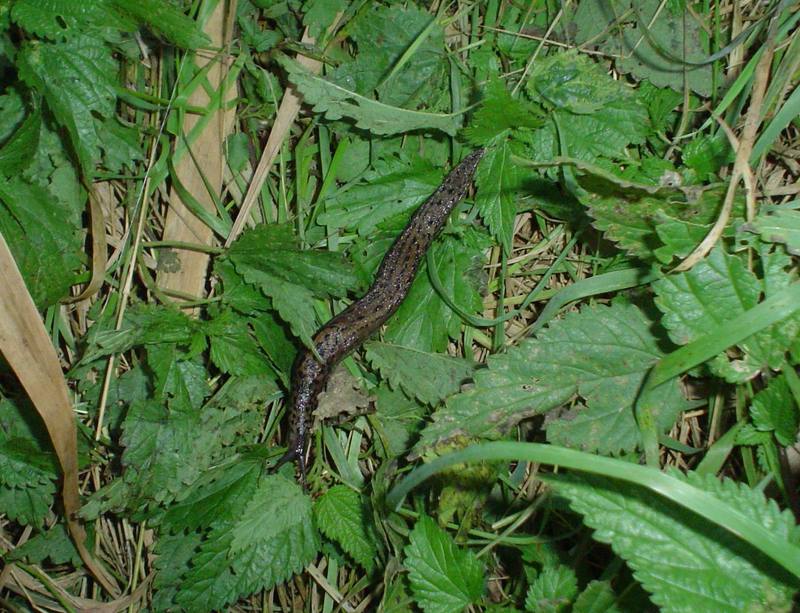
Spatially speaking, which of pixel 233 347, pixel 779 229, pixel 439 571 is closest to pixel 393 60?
pixel 233 347

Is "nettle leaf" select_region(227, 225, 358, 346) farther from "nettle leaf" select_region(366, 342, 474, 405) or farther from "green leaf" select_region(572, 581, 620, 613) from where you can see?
"green leaf" select_region(572, 581, 620, 613)

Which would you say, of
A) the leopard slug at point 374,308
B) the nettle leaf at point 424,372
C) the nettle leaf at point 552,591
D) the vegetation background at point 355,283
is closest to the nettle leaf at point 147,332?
the vegetation background at point 355,283

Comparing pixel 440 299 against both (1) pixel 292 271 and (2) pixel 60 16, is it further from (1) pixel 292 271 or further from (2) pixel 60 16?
(2) pixel 60 16

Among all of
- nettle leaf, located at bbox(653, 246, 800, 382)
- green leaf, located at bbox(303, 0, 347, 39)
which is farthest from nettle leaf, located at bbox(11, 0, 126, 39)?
nettle leaf, located at bbox(653, 246, 800, 382)

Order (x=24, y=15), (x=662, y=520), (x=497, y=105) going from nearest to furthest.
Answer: (x=662, y=520) < (x=24, y=15) < (x=497, y=105)

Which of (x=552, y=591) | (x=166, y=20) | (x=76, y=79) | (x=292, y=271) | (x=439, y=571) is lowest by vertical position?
(x=439, y=571)

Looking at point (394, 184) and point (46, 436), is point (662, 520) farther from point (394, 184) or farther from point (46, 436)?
point (46, 436)

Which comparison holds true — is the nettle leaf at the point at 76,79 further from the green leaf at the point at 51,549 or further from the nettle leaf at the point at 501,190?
the green leaf at the point at 51,549

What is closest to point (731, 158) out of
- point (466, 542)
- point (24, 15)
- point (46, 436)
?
point (466, 542)
